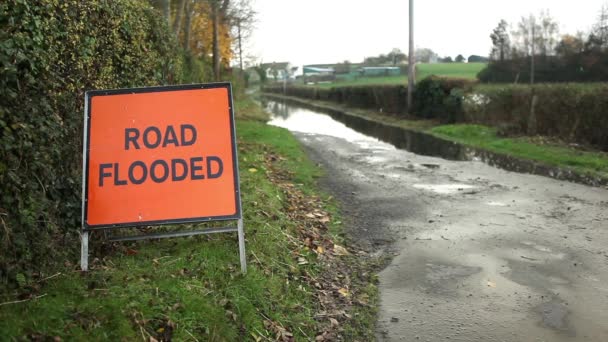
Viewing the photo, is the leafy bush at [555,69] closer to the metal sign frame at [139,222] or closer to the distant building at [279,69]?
the metal sign frame at [139,222]

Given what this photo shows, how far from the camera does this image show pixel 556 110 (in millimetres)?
15000

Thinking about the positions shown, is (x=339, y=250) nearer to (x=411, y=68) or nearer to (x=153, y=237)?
(x=153, y=237)

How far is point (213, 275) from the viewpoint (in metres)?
4.27

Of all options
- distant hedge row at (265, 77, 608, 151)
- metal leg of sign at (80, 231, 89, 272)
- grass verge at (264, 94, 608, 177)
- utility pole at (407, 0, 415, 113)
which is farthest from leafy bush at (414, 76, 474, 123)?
metal leg of sign at (80, 231, 89, 272)

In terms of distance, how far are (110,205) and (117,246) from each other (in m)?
0.69

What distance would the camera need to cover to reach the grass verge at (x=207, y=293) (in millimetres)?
3238

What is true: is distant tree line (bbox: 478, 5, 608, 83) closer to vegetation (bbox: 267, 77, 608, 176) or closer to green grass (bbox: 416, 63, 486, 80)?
green grass (bbox: 416, 63, 486, 80)

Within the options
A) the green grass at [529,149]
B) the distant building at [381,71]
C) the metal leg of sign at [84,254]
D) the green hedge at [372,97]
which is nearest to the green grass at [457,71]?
the distant building at [381,71]

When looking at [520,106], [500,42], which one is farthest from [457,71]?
[520,106]

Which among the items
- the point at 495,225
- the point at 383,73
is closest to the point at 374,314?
the point at 495,225

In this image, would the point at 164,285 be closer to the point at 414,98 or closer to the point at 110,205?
the point at 110,205

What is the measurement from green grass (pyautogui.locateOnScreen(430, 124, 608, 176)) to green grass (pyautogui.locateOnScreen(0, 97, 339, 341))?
28.6 ft

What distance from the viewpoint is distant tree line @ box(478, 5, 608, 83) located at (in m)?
35.9

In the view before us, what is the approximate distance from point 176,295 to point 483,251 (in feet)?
12.7
